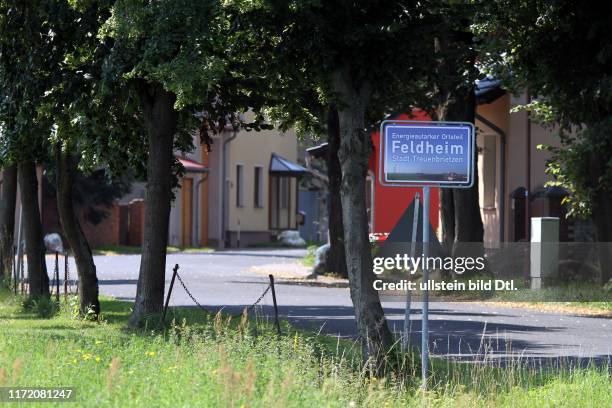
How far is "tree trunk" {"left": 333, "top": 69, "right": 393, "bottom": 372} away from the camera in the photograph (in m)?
→ 14.5

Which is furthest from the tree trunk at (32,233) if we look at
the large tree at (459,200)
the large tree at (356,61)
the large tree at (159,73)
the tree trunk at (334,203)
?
the tree trunk at (334,203)

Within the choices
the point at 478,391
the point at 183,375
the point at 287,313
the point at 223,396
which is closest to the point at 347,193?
the point at 478,391

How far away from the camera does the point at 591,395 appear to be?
12.2m

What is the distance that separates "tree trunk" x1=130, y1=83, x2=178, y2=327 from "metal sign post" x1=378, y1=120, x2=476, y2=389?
694 centimetres

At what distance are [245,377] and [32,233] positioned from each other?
1487 cm

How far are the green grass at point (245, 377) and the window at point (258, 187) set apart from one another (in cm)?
4702

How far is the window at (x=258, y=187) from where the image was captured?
63.1 m

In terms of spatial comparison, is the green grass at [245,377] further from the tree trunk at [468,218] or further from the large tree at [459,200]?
the tree trunk at [468,218]

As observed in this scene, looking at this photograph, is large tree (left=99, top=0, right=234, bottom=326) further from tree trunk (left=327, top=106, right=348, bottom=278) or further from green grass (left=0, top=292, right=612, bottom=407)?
tree trunk (left=327, top=106, right=348, bottom=278)

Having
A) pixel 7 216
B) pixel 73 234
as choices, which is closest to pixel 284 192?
pixel 7 216

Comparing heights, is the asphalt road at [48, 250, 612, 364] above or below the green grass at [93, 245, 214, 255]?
below

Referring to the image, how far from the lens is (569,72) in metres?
25.0

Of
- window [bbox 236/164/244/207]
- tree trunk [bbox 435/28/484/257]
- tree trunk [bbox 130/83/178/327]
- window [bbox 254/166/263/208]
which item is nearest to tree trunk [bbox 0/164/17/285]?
tree trunk [bbox 130/83/178/327]

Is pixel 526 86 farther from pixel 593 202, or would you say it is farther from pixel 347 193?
pixel 347 193
